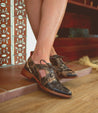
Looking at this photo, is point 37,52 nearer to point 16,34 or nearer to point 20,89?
point 20,89

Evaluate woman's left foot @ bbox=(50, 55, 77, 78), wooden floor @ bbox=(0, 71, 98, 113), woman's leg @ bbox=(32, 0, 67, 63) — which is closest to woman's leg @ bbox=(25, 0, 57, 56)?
woman's left foot @ bbox=(50, 55, 77, 78)

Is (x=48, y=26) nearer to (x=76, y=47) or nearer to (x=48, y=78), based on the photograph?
(x=48, y=78)

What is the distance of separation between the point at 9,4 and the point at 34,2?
0.47 meters

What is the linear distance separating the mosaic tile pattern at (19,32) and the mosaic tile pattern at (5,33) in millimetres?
70

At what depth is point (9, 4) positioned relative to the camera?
4.71 ft

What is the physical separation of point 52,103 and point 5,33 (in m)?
0.87

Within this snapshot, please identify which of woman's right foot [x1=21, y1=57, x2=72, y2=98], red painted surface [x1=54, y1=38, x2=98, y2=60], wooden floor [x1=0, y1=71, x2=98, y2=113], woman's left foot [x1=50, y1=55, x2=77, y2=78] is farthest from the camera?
red painted surface [x1=54, y1=38, x2=98, y2=60]

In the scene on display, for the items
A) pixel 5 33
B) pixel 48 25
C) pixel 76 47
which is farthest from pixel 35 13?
pixel 76 47

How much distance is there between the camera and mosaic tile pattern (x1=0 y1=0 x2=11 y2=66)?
4.60ft

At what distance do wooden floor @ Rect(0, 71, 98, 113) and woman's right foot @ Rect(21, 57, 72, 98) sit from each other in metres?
0.03

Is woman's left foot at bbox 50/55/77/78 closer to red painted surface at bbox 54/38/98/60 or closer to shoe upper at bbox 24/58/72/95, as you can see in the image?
shoe upper at bbox 24/58/72/95

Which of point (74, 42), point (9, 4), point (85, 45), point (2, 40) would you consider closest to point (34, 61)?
point (2, 40)

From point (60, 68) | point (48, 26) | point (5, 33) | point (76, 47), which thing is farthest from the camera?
point (76, 47)

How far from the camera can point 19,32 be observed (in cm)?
154
